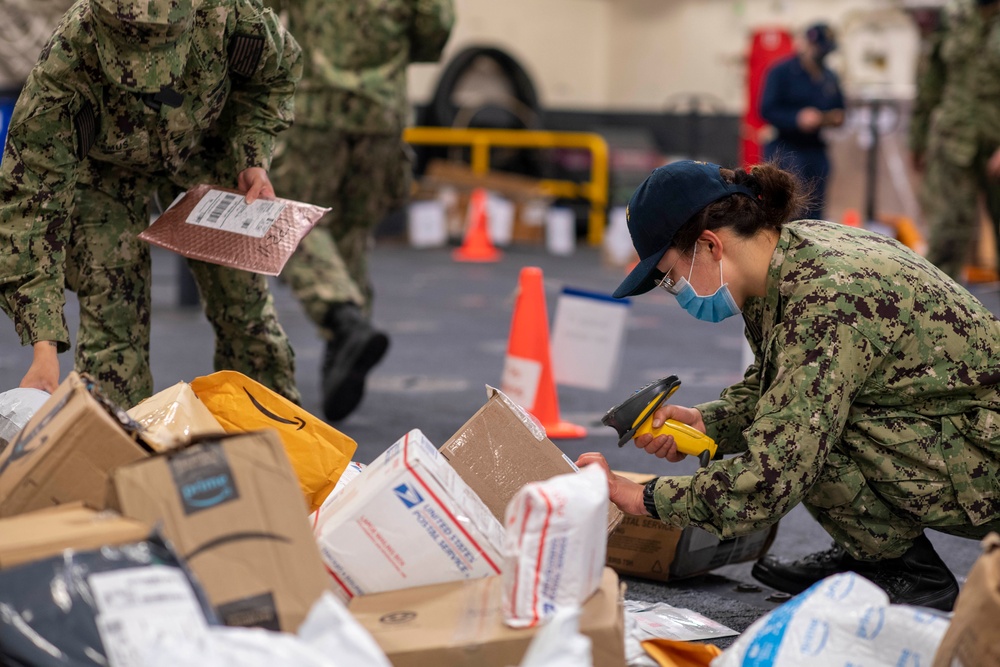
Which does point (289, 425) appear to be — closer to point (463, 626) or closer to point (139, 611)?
point (463, 626)

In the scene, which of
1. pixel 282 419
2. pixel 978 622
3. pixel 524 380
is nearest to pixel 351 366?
pixel 524 380

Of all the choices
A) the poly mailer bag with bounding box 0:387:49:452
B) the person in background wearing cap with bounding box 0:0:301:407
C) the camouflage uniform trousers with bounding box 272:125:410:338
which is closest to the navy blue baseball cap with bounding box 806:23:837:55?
the camouflage uniform trousers with bounding box 272:125:410:338

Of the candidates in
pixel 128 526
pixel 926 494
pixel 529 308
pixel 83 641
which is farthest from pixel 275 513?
pixel 529 308

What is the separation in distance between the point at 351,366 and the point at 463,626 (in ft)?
6.93

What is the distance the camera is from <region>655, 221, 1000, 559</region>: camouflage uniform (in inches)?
73.9

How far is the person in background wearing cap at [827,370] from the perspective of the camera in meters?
1.88

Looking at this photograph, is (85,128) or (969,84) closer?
(85,128)

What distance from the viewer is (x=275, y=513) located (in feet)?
Result: 5.20

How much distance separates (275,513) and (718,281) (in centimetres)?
90

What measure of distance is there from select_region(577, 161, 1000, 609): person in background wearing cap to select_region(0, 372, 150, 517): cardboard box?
0.80m

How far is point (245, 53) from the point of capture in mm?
2488

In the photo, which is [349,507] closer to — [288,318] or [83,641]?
[83,641]

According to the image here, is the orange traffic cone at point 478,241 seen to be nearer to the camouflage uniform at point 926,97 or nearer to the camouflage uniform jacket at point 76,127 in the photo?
the camouflage uniform at point 926,97

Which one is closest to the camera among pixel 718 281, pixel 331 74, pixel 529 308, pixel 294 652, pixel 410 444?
pixel 294 652
